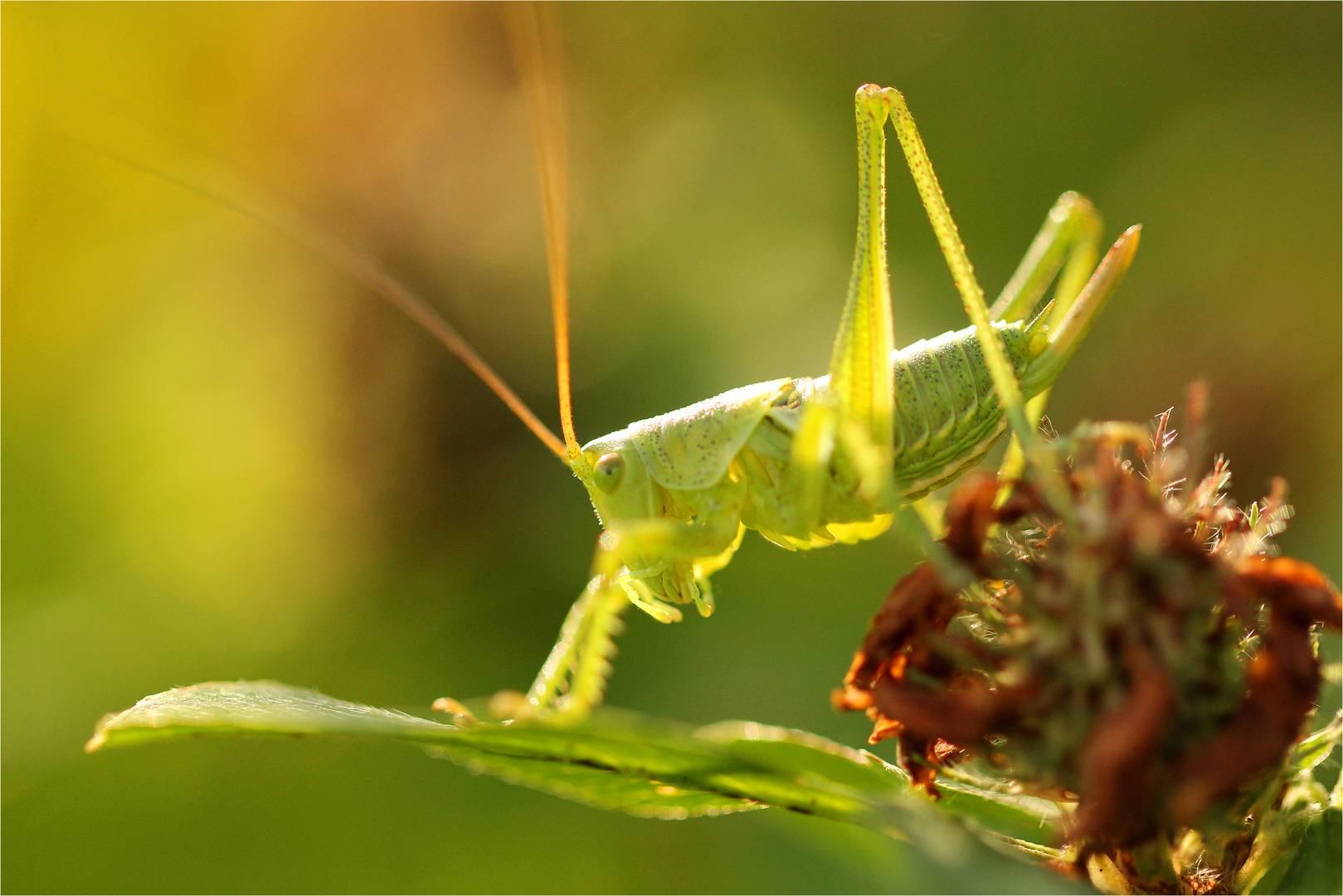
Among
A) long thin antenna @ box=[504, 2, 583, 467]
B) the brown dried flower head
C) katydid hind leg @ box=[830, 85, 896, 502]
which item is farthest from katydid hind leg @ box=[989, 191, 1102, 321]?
the brown dried flower head

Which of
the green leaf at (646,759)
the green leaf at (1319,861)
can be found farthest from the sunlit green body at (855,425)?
the green leaf at (1319,861)

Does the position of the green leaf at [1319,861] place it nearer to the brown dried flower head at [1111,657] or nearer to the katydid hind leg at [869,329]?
the brown dried flower head at [1111,657]

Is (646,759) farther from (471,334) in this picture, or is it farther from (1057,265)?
(471,334)

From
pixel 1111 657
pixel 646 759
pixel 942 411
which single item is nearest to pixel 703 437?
pixel 942 411

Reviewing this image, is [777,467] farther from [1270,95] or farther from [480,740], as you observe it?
[1270,95]

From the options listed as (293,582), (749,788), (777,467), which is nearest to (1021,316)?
(777,467)

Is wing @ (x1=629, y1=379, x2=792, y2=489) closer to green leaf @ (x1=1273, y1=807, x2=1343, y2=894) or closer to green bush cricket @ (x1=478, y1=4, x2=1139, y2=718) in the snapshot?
green bush cricket @ (x1=478, y1=4, x2=1139, y2=718)
